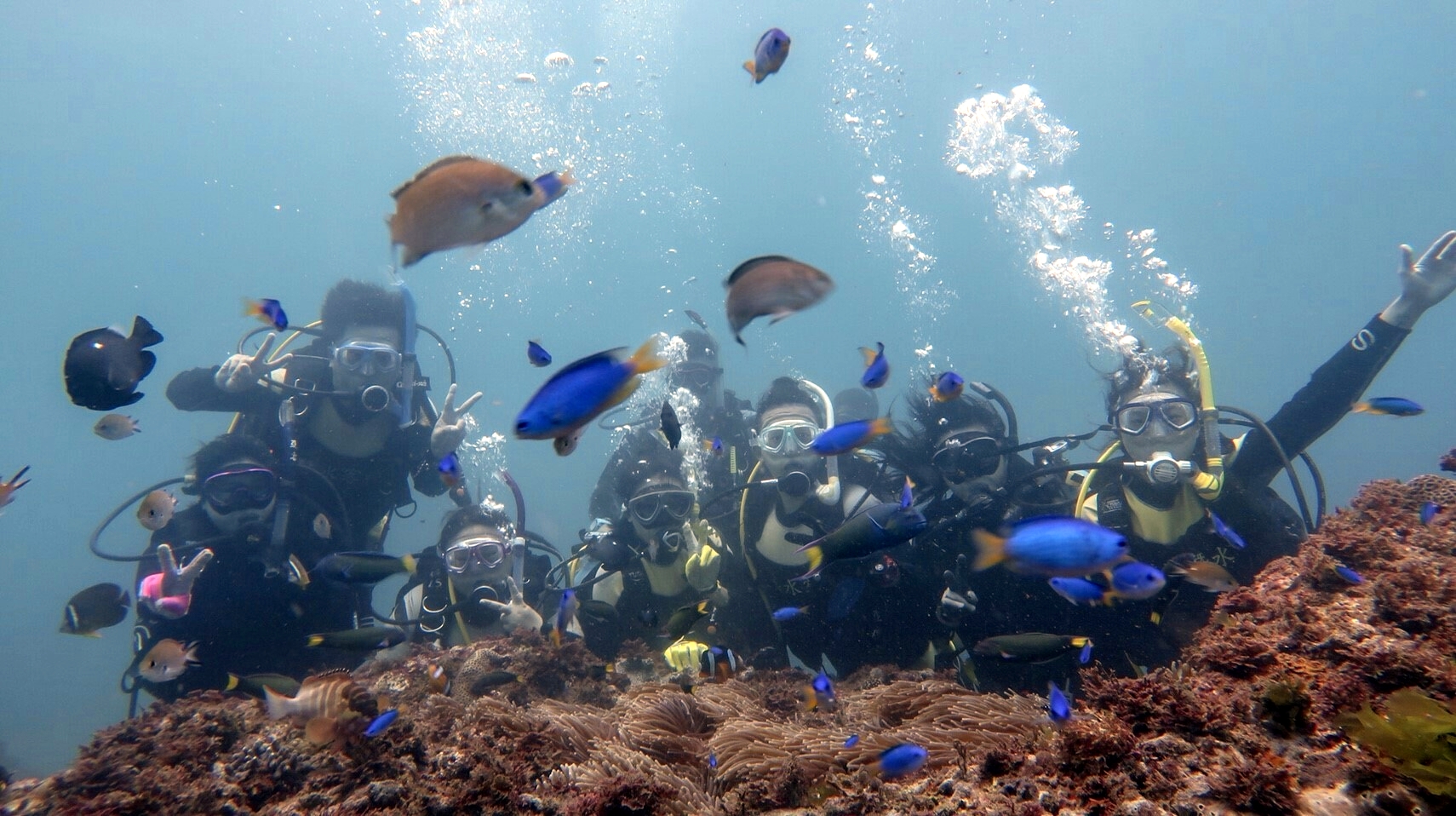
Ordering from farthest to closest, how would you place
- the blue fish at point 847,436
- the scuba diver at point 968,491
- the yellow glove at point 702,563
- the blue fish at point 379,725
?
1. the yellow glove at point 702,563
2. the scuba diver at point 968,491
3. the blue fish at point 847,436
4. the blue fish at point 379,725

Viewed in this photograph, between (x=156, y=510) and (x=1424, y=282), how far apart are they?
39.6 feet

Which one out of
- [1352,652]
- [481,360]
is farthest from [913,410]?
[481,360]

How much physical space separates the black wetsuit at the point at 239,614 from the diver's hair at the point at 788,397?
18.7ft

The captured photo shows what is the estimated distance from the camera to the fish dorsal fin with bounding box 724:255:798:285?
9.11 ft

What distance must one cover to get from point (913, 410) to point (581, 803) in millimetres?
6130

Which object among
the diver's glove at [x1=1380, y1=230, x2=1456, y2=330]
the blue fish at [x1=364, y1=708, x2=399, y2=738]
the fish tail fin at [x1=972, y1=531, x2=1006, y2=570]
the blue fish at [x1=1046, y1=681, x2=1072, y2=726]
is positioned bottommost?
the blue fish at [x1=364, y1=708, x2=399, y2=738]

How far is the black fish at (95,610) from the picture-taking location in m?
5.85

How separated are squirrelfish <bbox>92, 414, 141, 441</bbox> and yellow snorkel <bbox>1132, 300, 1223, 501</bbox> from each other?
1037 centimetres

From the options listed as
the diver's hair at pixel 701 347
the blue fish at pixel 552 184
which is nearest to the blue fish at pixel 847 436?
the blue fish at pixel 552 184

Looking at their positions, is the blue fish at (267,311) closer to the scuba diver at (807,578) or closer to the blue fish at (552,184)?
the blue fish at (552,184)

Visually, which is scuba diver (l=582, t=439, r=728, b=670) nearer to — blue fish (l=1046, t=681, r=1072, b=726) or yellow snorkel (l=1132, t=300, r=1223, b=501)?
blue fish (l=1046, t=681, r=1072, b=726)

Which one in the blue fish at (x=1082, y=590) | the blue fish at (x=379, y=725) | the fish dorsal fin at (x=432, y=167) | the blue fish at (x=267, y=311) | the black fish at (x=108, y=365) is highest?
the blue fish at (x=267, y=311)

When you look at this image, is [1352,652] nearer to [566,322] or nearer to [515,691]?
[515,691]

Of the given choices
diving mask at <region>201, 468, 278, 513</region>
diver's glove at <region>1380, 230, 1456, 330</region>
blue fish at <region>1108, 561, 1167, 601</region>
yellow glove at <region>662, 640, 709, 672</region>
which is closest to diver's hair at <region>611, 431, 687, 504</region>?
yellow glove at <region>662, 640, 709, 672</region>
